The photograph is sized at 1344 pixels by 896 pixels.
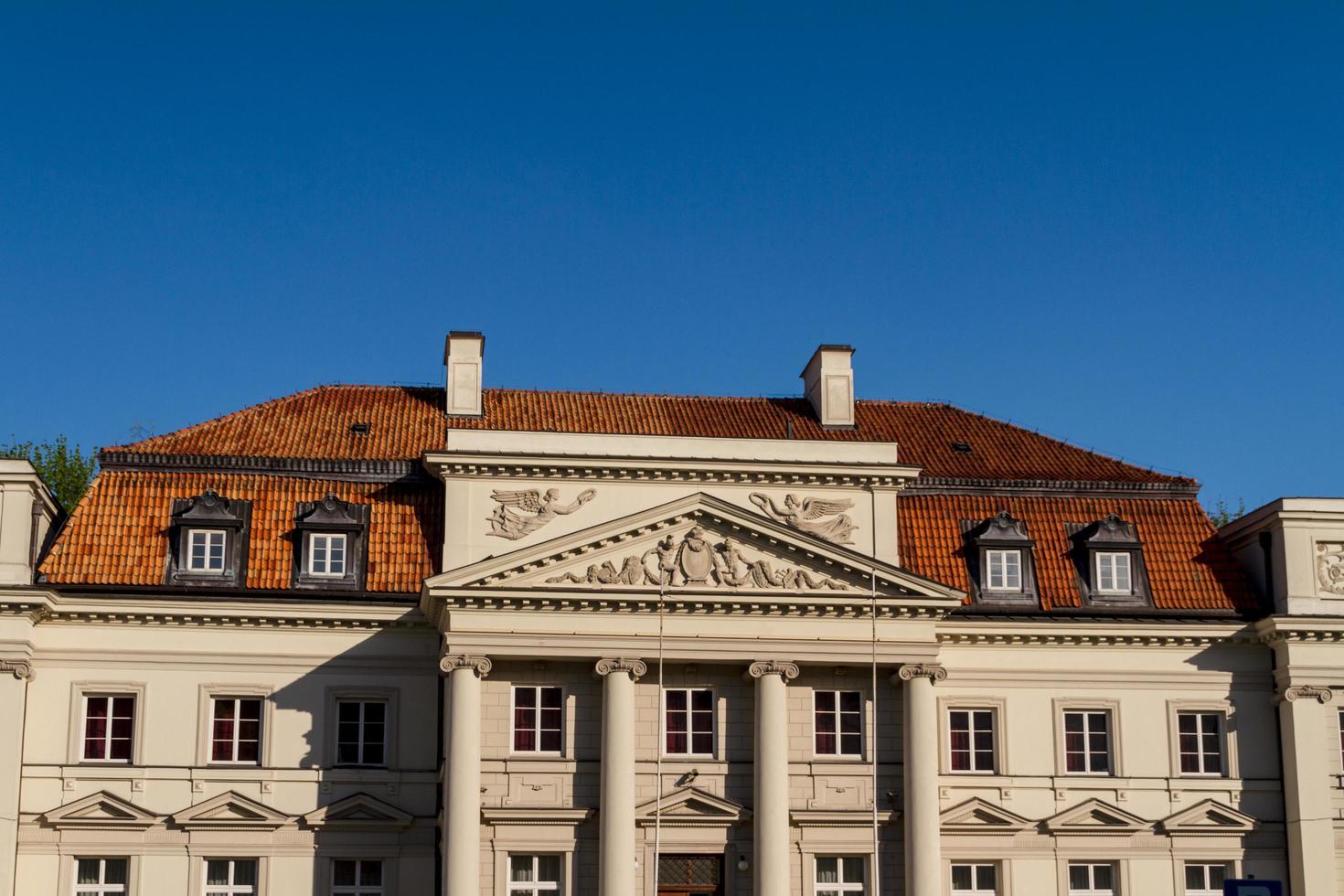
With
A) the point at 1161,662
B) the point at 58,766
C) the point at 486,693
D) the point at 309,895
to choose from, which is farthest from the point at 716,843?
the point at 58,766

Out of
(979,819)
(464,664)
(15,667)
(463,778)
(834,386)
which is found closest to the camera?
(463,778)

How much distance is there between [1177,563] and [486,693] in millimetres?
17359

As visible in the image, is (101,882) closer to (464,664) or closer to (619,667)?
(464,664)

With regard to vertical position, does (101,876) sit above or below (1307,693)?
below

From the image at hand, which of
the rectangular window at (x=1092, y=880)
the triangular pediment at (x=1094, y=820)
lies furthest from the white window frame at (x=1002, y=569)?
the rectangular window at (x=1092, y=880)

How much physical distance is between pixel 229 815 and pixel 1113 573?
841 inches

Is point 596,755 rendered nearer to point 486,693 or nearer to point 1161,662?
point 486,693

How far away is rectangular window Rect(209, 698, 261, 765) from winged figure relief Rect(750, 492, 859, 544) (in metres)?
12.4

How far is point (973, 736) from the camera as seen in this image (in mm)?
42875

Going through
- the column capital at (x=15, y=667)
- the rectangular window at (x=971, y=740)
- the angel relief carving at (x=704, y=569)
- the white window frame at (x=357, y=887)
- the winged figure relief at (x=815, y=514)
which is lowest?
the white window frame at (x=357, y=887)

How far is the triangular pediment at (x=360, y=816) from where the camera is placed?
132 feet

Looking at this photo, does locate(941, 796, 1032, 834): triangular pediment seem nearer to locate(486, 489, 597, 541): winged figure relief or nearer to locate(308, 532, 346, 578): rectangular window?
locate(486, 489, 597, 541): winged figure relief

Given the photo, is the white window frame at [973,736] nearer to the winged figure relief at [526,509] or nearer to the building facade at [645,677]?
the building facade at [645,677]

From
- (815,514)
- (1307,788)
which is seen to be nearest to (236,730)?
(815,514)
